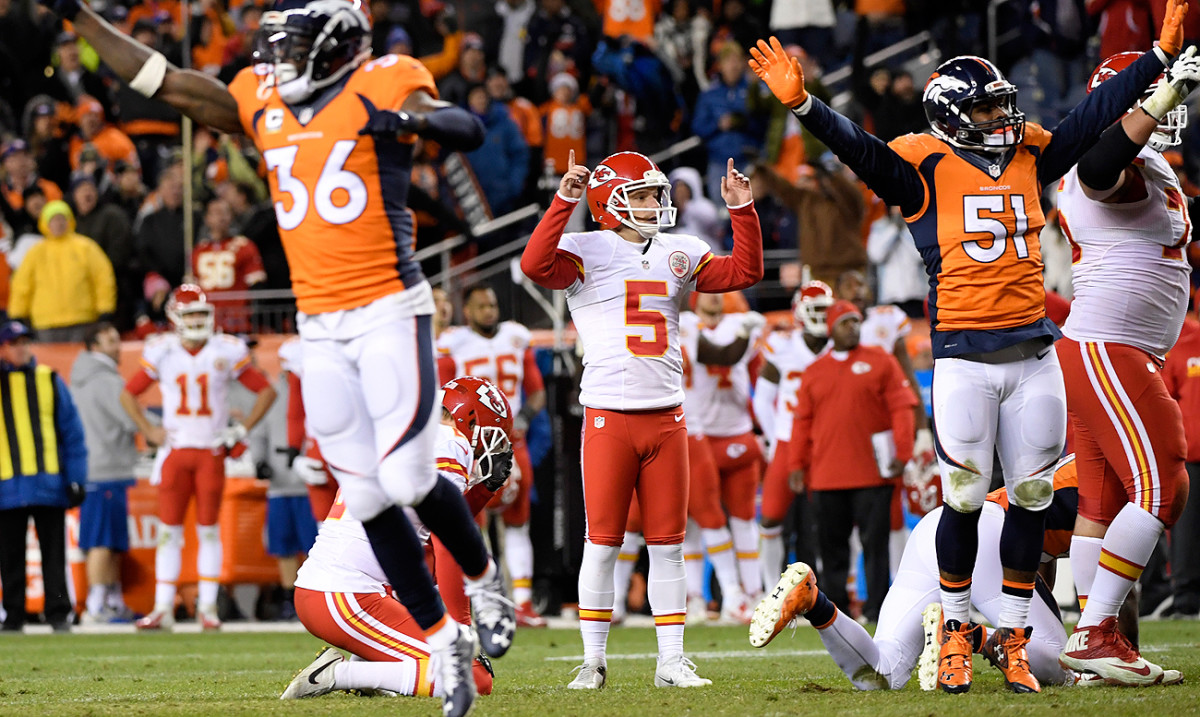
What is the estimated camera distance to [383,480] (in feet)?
14.9

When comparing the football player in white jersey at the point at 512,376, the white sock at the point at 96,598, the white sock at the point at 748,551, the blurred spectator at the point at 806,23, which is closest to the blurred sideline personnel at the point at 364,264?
the football player in white jersey at the point at 512,376

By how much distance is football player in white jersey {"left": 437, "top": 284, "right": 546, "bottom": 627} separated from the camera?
11086 millimetres

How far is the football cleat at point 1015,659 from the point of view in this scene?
5223 millimetres

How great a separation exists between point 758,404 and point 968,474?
22.7 ft

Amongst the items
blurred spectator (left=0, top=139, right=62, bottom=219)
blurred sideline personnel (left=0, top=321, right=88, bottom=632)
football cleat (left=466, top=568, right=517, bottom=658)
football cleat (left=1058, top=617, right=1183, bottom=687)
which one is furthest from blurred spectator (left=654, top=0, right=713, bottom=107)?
football cleat (left=466, top=568, right=517, bottom=658)

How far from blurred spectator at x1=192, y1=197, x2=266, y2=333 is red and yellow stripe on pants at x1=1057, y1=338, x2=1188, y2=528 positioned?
9308 mm

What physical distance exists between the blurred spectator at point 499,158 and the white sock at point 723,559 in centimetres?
500

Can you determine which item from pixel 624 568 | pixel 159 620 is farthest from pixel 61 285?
pixel 624 568

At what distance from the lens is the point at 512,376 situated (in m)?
11.3

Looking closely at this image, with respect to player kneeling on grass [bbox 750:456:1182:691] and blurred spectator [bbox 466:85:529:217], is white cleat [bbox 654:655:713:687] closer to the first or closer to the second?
player kneeling on grass [bbox 750:456:1182:691]

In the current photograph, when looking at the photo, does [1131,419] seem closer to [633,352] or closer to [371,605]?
[633,352]

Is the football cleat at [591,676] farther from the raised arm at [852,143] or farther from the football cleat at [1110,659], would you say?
the raised arm at [852,143]

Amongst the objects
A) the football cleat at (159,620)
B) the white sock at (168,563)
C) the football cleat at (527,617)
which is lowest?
the football cleat at (159,620)

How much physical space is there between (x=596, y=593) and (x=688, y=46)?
10794 mm
